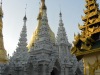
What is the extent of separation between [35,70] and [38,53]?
2.33m

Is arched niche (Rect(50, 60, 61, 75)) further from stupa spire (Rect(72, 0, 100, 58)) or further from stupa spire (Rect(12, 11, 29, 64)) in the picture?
stupa spire (Rect(72, 0, 100, 58))

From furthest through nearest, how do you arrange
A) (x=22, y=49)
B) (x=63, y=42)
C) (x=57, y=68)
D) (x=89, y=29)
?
(x=63, y=42) → (x=22, y=49) → (x=57, y=68) → (x=89, y=29)

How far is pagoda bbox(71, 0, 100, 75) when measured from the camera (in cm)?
1065

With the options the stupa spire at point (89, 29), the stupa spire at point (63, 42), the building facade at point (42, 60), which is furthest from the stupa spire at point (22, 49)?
the stupa spire at point (89, 29)

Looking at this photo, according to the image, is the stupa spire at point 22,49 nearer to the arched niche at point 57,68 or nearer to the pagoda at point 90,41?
the arched niche at point 57,68

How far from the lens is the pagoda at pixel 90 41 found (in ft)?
34.9

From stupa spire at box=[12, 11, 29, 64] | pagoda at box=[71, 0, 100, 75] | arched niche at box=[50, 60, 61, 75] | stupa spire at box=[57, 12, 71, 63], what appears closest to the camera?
pagoda at box=[71, 0, 100, 75]

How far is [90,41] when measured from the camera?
10906 millimetres

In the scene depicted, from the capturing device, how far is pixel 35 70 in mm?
27344

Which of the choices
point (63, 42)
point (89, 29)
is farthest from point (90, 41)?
point (63, 42)

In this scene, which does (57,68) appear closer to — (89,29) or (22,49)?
(22,49)

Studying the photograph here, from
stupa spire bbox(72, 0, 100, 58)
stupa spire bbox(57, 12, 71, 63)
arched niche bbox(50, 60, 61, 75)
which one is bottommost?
arched niche bbox(50, 60, 61, 75)

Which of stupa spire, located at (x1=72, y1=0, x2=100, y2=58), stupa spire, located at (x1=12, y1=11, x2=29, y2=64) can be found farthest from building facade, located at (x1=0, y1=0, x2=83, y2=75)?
stupa spire, located at (x1=72, y1=0, x2=100, y2=58)

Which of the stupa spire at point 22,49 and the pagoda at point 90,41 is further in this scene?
the stupa spire at point 22,49
